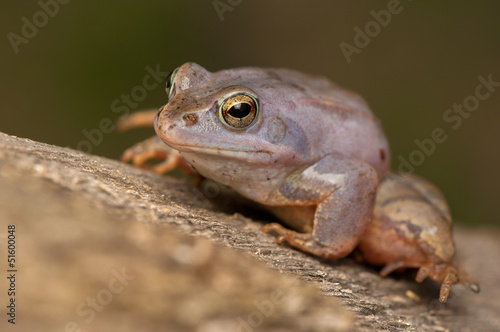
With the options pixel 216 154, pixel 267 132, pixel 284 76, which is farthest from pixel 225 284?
pixel 284 76

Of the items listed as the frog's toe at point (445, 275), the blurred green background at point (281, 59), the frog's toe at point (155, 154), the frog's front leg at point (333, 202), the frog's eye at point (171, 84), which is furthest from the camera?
the blurred green background at point (281, 59)

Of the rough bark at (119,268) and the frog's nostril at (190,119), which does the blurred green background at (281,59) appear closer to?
the frog's nostril at (190,119)

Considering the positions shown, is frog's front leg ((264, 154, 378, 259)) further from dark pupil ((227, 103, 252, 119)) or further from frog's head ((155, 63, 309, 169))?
dark pupil ((227, 103, 252, 119))

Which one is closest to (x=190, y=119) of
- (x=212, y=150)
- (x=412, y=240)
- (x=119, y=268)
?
(x=212, y=150)

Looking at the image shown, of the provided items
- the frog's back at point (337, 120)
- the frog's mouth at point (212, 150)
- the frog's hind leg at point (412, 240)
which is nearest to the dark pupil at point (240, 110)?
the frog's mouth at point (212, 150)

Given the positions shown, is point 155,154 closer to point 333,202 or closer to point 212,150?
point 212,150
